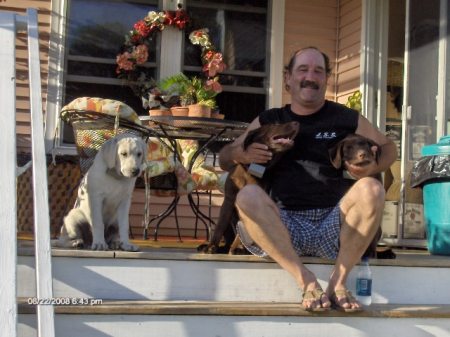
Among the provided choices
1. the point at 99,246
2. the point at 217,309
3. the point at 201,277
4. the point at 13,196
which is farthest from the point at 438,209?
the point at 13,196

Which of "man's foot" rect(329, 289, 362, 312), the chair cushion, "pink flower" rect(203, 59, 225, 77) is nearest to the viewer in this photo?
"man's foot" rect(329, 289, 362, 312)

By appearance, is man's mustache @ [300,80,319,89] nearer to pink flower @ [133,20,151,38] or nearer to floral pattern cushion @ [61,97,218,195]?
floral pattern cushion @ [61,97,218,195]

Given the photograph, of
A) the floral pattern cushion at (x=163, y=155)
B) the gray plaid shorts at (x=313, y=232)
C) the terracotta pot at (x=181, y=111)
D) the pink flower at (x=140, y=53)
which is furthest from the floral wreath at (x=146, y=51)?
the gray plaid shorts at (x=313, y=232)

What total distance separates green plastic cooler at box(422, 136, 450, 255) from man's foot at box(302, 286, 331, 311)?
1398 mm

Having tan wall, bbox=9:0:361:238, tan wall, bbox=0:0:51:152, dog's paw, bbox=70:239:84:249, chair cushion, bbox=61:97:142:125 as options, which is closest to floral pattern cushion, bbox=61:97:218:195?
chair cushion, bbox=61:97:142:125

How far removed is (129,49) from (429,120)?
264 cm

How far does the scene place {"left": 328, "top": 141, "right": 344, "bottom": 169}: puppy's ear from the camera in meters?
2.94

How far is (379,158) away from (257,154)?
535 mm

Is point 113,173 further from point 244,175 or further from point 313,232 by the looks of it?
point 313,232

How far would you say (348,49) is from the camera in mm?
6332

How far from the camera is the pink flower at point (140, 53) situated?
19.5 feet

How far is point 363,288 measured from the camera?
283 cm

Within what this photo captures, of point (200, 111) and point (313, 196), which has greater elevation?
point (200, 111)
